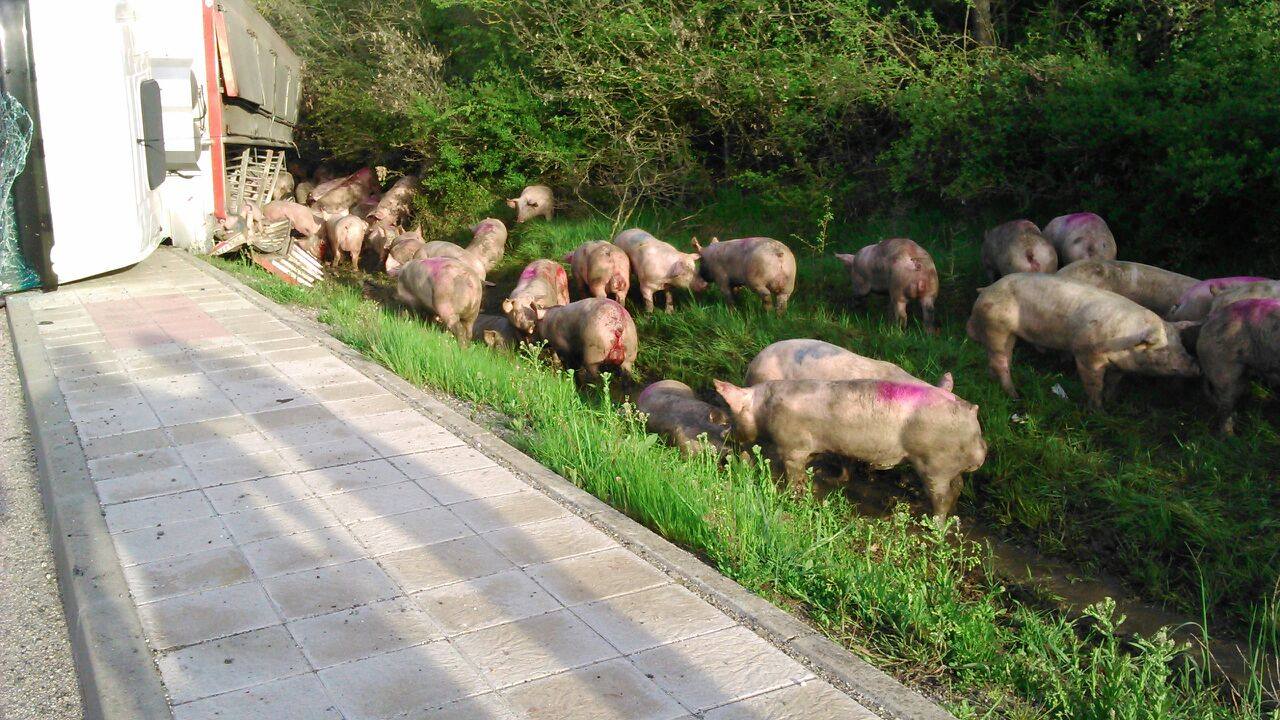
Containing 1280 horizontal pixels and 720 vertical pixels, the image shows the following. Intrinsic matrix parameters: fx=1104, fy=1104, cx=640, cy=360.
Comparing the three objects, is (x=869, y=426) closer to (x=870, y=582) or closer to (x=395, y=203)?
(x=870, y=582)

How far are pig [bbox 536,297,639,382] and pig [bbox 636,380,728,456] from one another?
133 centimetres

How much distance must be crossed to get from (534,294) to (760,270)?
2.23 metres

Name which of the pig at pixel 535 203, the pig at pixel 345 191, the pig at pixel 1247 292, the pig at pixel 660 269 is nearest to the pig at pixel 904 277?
the pig at pixel 660 269

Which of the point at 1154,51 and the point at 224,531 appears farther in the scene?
the point at 1154,51

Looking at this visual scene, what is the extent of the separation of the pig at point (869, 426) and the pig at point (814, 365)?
745 mm

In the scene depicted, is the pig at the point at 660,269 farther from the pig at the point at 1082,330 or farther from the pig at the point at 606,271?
the pig at the point at 1082,330

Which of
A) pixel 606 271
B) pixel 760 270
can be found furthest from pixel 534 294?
pixel 760 270

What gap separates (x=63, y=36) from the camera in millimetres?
8820

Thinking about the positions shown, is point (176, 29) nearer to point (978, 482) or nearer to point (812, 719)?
point (978, 482)

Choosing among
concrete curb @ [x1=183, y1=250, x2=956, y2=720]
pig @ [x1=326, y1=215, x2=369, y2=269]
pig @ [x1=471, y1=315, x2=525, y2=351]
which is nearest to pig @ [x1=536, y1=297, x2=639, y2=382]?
pig @ [x1=471, y1=315, x2=525, y2=351]

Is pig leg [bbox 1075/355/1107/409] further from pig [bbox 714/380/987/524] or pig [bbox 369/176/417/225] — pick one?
pig [bbox 369/176/417/225]

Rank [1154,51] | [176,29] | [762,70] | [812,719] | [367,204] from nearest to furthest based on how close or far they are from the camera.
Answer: [812,719] < [1154,51] < [176,29] < [762,70] < [367,204]

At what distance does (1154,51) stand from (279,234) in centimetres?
1070

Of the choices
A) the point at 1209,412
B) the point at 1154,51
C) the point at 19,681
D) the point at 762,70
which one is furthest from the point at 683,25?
the point at 19,681
